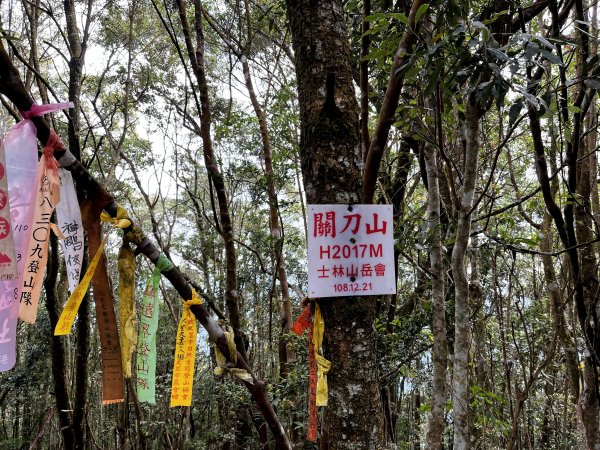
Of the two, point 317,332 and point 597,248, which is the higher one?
point 597,248

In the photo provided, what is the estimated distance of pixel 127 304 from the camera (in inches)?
38.9

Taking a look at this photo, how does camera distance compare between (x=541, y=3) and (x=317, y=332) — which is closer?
(x=317, y=332)

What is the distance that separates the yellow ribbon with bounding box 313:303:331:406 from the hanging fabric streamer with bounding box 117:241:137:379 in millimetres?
412

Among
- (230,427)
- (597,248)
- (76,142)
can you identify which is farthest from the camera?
(230,427)

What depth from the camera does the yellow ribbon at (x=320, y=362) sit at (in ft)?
3.26

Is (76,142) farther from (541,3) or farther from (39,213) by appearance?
(541,3)

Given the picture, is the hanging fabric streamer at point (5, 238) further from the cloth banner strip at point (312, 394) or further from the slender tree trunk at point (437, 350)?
the slender tree trunk at point (437, 350)

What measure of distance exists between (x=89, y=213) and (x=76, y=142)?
2.15 metres

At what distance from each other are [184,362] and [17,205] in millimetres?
548

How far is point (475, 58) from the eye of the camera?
1232 millimetres

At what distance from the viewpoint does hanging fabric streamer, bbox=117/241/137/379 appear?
97 cm

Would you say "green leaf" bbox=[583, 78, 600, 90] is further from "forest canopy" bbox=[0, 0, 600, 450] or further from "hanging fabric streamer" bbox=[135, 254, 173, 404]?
"hanging fabric streamer" bbox=[135, 254, 173, 404]

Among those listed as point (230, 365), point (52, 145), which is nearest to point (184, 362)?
point (230, 365)

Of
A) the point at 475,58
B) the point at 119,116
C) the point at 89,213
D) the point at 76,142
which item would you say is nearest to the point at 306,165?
the point at 89,213
